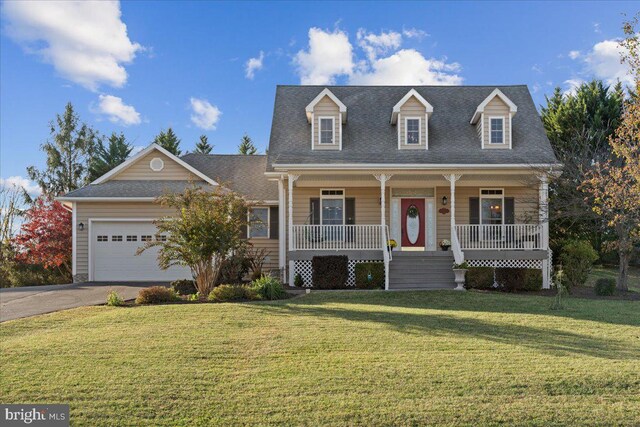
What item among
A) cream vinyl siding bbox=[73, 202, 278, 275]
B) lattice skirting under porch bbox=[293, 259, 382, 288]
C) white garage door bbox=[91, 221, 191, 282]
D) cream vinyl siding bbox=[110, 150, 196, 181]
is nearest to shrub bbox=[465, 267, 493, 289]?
lattice skirting under porch bbox=[293, 259, 382, 288]

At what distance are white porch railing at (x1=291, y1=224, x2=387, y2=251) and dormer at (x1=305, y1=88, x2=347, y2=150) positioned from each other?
134 inches

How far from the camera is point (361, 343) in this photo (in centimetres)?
754

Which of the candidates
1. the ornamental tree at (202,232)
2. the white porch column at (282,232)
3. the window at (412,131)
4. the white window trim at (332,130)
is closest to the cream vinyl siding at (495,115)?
the window at (412,131)

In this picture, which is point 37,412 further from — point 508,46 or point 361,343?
point 508,46

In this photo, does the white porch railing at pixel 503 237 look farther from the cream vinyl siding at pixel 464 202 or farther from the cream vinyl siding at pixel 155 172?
the cream vinyl siding at pixel 155 172

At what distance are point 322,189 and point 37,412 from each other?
44.4 ft

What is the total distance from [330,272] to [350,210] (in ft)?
12.3

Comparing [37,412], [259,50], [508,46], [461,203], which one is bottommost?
[37,412]

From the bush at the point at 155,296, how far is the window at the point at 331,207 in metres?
7.46

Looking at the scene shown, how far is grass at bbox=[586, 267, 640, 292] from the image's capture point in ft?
62.3

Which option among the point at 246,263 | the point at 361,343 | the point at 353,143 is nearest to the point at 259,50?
the point at 353,143

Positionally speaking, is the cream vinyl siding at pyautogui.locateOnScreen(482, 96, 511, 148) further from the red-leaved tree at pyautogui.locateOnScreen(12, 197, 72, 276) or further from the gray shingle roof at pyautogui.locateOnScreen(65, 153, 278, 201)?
the red-leaved tree at pyautogui.locateOnScreen(12, 197, 72, 276)

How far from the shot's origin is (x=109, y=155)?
32.5 m

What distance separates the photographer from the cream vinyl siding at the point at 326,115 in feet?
58.1
